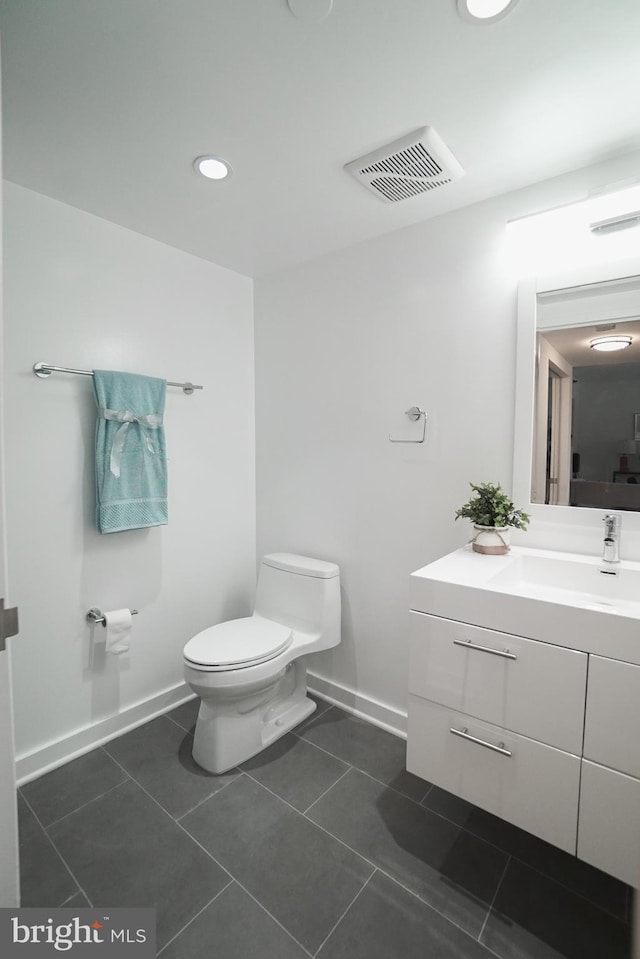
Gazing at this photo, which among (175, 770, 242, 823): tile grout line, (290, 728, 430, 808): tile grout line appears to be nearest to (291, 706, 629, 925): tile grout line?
(290, 728, 430, 808): tile grout line

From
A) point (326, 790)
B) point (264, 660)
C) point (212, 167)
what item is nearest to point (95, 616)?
point (264, 660)

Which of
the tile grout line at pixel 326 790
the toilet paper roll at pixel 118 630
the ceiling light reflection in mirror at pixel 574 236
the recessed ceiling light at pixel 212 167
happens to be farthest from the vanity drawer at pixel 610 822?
the recessed ceiling light at pixel 212 167

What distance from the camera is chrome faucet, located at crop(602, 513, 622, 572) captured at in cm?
144

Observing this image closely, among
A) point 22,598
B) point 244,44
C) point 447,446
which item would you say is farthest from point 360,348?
point 22,598

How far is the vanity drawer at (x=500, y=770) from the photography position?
113cm

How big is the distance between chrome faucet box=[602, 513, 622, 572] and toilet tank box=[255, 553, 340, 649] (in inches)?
44.3

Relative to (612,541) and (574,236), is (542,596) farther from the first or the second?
(574,236)

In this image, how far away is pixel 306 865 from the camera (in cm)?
138

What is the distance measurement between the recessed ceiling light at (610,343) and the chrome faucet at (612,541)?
0.59 meters

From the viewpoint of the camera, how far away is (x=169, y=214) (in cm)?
184

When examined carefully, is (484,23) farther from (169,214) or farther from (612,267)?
(169,214)

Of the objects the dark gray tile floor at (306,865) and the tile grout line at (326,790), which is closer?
the dark gray tile floor at (306,865)

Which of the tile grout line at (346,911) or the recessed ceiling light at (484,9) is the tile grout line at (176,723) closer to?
the tile grout line at (346,911)

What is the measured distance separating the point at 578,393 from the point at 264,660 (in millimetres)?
1574
